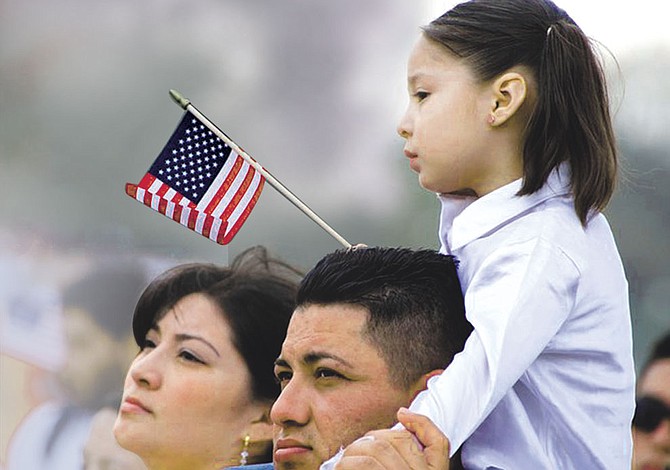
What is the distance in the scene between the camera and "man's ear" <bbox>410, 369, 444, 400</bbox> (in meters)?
1.67

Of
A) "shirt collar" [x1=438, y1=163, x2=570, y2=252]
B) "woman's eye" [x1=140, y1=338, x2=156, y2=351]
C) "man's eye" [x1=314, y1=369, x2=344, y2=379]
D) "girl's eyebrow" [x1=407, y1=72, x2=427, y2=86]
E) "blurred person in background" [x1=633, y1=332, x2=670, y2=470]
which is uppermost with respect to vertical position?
"girl's eyebrow" [x1=407, y1=72, x2=427, y2=86]

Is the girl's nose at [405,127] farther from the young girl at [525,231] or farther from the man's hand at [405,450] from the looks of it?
the man's hand at [405,450]

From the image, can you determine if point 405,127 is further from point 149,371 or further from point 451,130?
point 149,371

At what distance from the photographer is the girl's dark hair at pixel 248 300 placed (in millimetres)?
2340

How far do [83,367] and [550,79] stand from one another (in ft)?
7.07

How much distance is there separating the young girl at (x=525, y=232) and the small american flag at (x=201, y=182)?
0.44 meters

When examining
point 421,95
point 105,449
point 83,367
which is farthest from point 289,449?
point 83,367

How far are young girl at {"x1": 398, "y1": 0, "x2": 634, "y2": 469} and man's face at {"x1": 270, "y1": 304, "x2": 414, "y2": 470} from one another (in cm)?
12

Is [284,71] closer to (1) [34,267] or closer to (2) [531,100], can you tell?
(1) [34,267]

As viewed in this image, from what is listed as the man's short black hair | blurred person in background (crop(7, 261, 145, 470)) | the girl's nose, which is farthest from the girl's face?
blurred person in background (crop(7, 261, 145, 470))

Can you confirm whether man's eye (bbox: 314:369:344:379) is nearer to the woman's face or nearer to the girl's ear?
the girl's ear

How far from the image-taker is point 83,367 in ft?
11.9

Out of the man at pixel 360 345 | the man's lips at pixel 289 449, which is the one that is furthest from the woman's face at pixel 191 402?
the man's lips at pixel 289 449

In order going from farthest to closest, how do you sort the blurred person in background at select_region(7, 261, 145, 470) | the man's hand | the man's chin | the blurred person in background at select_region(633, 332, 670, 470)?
the blurred person in background at select_region(7, 261, 145, 470) < the blurred person in background at select_region(633, 332, 670, 470) < the man's chin < the man's hand
